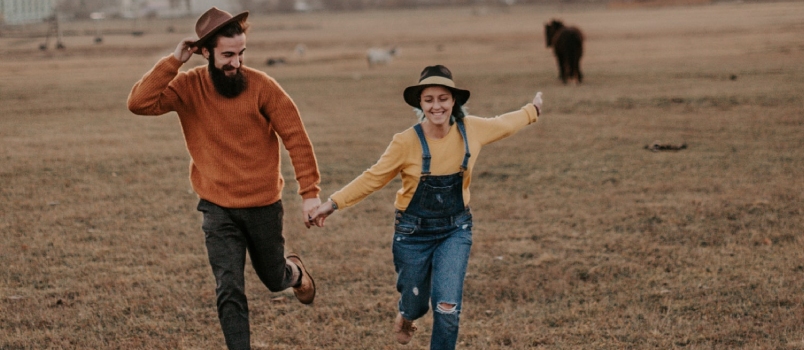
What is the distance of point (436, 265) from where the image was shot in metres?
4.14

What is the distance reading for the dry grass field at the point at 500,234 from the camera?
5109 mm

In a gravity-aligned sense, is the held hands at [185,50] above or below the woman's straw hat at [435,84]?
above

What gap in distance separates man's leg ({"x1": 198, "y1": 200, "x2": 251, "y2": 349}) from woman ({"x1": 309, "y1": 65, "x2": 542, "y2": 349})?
44 centimetres

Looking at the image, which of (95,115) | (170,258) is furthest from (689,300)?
(95,115)

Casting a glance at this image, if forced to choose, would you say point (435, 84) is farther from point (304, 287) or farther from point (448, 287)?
point (304, 287)

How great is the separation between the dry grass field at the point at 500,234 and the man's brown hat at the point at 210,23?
76.1 inches

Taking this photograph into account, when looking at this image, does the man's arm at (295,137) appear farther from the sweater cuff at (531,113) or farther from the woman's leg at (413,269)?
the sweater cuff at (531,113)

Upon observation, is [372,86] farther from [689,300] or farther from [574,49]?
[689,300]

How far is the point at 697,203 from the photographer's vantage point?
8.04 m

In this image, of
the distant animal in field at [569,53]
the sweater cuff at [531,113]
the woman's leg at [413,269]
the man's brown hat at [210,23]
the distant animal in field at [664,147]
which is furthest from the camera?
the distant animal in field at [569,53]

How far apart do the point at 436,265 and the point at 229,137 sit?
4.04 ft

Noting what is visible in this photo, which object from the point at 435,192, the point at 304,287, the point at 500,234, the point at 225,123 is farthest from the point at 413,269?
the point at 500,234

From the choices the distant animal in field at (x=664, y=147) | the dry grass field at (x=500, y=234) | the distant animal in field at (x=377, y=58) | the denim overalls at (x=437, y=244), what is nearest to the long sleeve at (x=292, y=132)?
the denim overalls at (x=437, y=244)

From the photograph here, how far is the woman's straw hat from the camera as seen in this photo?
4012mm
